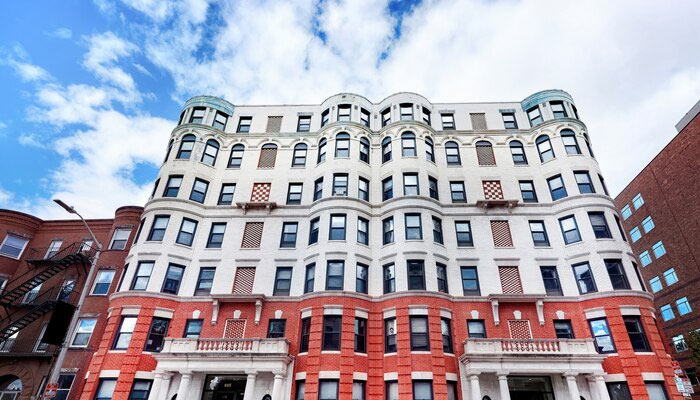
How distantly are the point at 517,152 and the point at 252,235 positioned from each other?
74.2 ft

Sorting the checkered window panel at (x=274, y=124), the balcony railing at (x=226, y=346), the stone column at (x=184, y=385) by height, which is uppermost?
the checkered window panel at (x=274, y=124)

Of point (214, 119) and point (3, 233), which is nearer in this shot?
point (3, 233)

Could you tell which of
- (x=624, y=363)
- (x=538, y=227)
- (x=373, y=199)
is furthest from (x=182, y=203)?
(x=624, y=363)

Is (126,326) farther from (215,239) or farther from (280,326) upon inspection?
(280,326)

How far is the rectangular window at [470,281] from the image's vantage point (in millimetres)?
25219

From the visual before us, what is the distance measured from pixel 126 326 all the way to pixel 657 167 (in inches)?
2215

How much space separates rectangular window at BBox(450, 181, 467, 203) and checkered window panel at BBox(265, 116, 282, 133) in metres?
16.3

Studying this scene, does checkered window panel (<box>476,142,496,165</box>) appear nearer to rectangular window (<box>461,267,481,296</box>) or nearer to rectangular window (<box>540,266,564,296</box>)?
rectangular window (<box>540,266,564,296</box>)

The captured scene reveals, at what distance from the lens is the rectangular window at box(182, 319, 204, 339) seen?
80.1ft

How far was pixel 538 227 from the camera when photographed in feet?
90.3

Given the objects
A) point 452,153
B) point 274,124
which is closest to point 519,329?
point 452,153

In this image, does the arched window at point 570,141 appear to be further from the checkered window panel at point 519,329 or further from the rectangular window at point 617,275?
the checkered window panel at point 519,329

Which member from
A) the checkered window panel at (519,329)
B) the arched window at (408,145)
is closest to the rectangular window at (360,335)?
the checkered window panel at (519,329)

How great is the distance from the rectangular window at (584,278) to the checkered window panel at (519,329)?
4.36 meters
